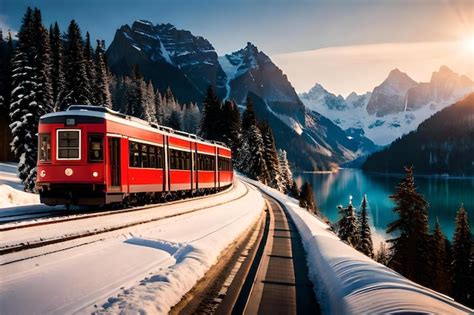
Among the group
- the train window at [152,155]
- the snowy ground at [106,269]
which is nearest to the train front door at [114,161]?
the train window at [152,155]

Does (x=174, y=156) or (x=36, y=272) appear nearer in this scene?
(x=36, y=272)

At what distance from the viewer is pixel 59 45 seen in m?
65.3

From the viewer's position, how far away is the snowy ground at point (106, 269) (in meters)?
6.34

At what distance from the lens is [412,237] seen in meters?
33.2

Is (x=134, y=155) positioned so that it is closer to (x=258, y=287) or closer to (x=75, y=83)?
(x=258, y=287)

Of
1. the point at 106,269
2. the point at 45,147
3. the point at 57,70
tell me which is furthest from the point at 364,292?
the point at 57,70

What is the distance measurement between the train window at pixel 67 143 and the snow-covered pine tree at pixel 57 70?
34.5m

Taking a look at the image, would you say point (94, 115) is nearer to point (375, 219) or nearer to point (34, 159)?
point (34, 159)

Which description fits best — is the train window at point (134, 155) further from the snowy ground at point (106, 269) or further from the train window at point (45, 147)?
the snowy ground at point (106, 269)

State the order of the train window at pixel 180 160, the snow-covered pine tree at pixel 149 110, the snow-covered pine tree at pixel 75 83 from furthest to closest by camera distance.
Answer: the snow-covered pine tree at pixel 149 110 < the snow-covered pine tree at pixel 75 83 < the train window at pixel 180 160

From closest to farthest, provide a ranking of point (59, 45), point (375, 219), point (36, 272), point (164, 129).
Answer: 1. point (36, 272)
2. point (164, 129)
3. point (59, 45)
4. point (375, 219)

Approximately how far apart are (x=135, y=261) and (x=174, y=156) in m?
17.1

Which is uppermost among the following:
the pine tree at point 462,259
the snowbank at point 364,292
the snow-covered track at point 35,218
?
the snow-covered track at point 35,218

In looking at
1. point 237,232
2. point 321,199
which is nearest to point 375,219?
point 321,199
